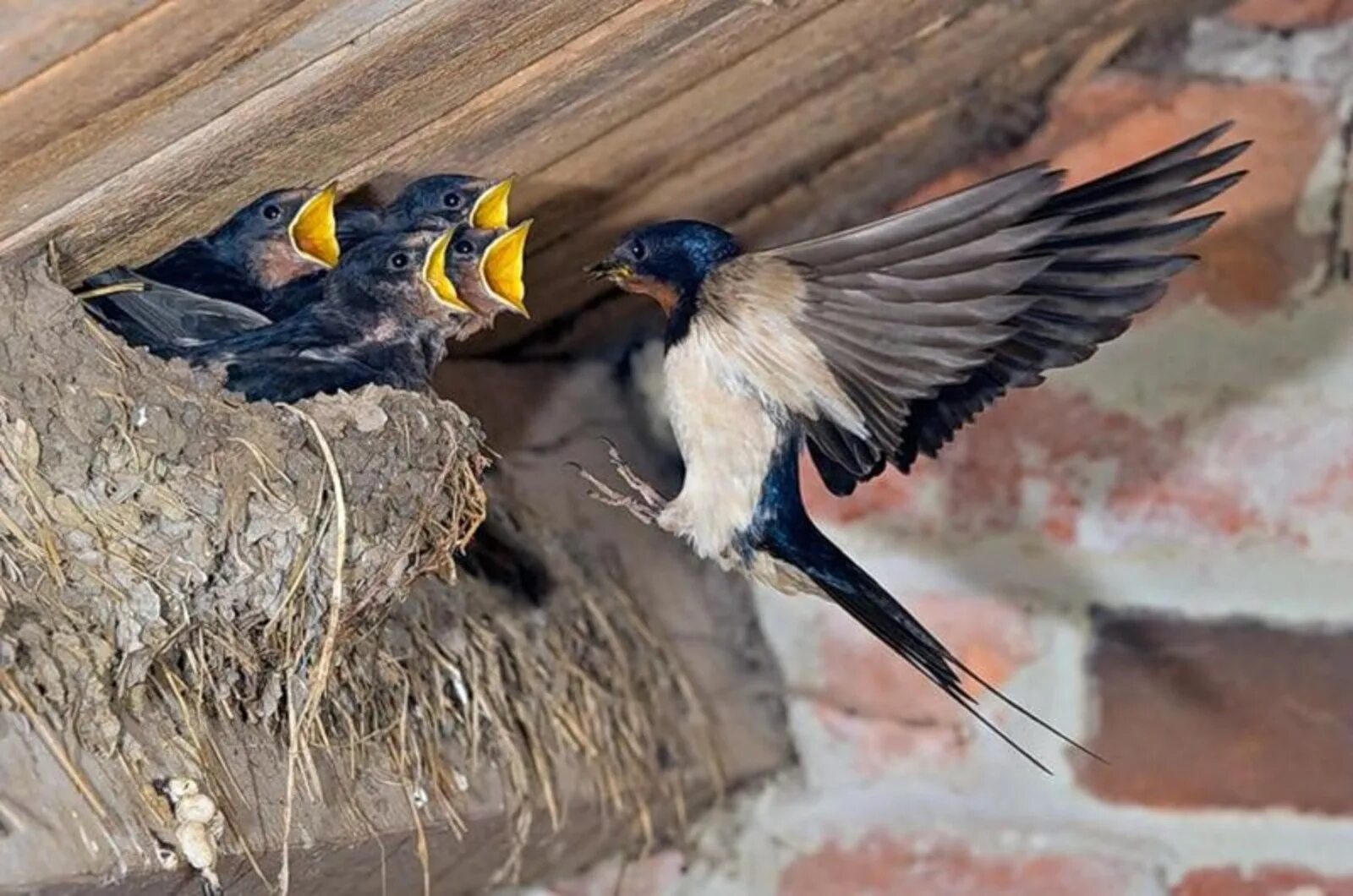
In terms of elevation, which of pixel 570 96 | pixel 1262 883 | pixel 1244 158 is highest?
pixel 570 96

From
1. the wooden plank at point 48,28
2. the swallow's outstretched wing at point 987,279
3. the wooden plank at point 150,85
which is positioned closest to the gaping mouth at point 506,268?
the swallow's outstretched wing at point 987,279

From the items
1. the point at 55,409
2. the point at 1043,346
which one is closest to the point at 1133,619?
the point at 1043,346

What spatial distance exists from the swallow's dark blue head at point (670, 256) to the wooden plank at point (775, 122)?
0.33ft

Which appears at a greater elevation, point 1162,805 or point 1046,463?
point 1046,463

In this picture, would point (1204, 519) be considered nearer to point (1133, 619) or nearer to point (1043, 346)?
Result: point (1133, 619)

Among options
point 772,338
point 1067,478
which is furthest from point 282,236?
point 1067,478

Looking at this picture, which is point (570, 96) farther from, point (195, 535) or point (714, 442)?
point (195, 535)

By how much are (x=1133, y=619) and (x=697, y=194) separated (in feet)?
1.84

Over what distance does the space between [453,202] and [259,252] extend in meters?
0.14

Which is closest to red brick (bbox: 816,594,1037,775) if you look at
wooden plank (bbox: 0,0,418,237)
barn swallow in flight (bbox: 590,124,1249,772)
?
barn swallow in flight (bbox: 590,124,1249,772)

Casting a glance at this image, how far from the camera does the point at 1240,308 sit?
1.90 m

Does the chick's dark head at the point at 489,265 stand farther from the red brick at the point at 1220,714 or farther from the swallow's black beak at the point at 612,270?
the red brick at the point at 1220,714

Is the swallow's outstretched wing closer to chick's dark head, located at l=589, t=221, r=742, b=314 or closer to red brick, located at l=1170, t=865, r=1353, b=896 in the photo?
chick's dark head, located at l=589, t=221, r=742, b=314

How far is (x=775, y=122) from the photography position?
5.37ft
